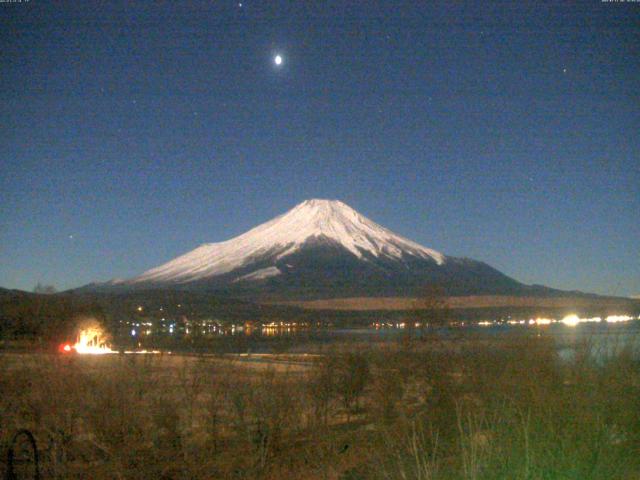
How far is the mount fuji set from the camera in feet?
305

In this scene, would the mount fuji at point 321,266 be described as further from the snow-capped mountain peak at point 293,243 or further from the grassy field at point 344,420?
the grassy field at point 344,420

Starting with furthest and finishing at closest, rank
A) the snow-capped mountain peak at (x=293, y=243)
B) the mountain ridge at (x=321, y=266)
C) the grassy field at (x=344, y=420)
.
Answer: the snow-capped mountain peak at (x=293, y=243)
the mountain ridge at (x=321, y=266)
the grassy field at (x=344, y=420)

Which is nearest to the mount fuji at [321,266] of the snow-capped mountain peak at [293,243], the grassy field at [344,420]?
the snow-capped mountain peak at [293,243]

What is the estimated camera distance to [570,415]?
7305mm

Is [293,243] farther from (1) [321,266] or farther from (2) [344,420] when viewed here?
(2) [344,420]

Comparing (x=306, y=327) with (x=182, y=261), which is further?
(x=182, y=261)

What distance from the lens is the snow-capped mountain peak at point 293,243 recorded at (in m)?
112

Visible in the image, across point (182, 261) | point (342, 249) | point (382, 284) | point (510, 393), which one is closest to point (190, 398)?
point (510, 393)

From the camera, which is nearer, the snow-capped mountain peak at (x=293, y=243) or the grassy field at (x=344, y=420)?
the grassy field at (x=344, y=420)

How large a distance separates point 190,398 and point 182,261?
4578 inches

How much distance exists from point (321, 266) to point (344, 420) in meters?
90.1

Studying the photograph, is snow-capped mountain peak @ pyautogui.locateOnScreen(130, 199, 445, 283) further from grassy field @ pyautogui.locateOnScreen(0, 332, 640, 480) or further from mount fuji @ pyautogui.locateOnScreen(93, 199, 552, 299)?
grassy field @ pyautogui.locateOnScreen(0, 332, 640, 480)

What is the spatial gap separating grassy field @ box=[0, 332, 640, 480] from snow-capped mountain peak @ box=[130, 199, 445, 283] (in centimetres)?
8702

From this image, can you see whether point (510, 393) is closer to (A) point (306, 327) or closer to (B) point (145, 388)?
(B) point (145, 388)
